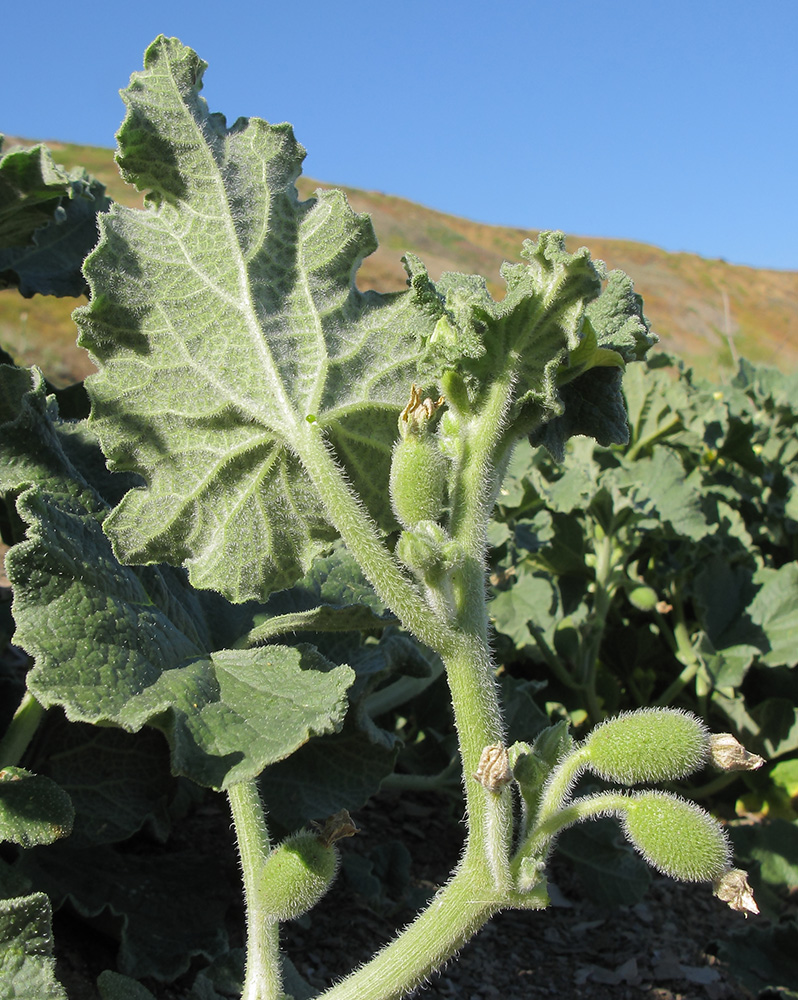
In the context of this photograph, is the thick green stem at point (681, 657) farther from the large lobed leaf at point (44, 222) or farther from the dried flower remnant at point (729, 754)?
the large lobed leaf at point (44, 222)

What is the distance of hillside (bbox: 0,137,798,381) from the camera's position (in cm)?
3341

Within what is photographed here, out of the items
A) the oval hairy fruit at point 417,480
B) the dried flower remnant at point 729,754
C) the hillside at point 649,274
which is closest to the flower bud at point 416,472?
the oval hairy fruit at point 417,480

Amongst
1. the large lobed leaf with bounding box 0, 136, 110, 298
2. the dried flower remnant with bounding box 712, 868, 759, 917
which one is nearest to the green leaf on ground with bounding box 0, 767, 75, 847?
the dried flower remnant with bounding box 712, 868, 759, 917

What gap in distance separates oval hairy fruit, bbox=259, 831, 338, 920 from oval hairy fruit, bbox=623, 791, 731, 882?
48 centimetres

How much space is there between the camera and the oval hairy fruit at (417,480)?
1.33 metres

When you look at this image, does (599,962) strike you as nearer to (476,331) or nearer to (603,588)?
(603,588)

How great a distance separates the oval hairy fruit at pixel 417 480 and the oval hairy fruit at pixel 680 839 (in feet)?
1.69

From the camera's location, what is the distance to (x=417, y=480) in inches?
52.4

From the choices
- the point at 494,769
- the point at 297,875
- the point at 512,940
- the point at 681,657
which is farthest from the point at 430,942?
the point at 681,657

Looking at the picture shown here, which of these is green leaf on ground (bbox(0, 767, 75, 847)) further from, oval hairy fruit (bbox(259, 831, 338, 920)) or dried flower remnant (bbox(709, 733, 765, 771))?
dried flower remnant (bbox(709, 733, 765, 771))

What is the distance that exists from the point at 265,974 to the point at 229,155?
1388mm

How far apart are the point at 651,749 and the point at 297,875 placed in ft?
1.89

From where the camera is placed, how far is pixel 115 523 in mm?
1541

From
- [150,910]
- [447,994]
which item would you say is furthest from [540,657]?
[150,910]
